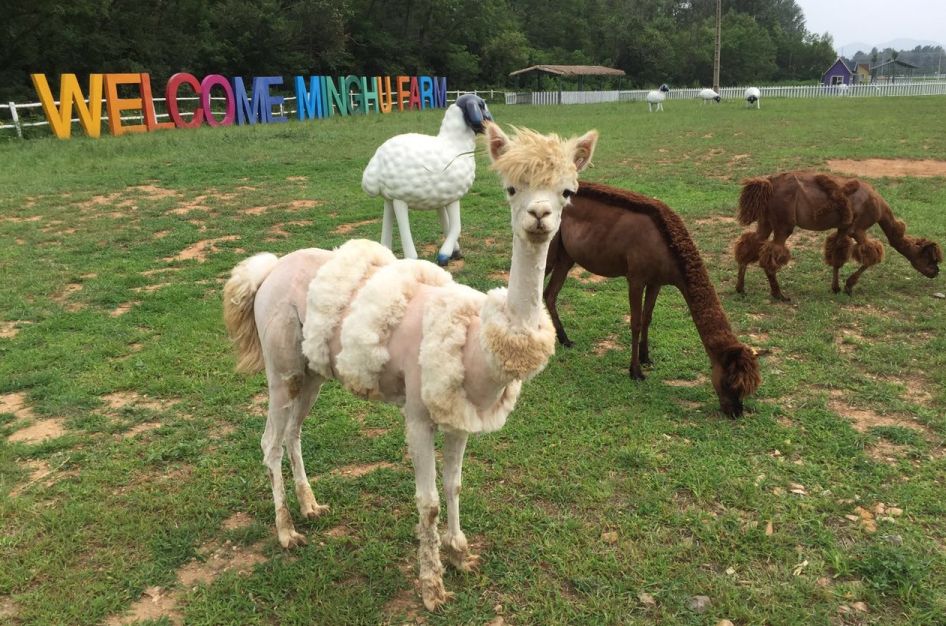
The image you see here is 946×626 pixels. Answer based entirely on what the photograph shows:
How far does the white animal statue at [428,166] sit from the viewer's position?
6.45m

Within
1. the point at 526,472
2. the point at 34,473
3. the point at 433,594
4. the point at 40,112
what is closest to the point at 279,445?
the point at 433,594

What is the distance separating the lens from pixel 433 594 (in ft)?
9.37

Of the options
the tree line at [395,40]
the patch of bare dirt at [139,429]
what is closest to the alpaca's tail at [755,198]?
the patch of bare dirt at [139,429]

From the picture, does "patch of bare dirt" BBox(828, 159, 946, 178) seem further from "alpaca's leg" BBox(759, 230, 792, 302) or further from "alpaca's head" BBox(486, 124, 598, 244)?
"alpaca's head" BBox(486, 124, 598, 244)

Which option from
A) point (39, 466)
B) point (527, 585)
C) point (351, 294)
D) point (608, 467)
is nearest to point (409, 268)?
point (351, 294)

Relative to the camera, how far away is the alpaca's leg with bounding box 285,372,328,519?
3.31 m

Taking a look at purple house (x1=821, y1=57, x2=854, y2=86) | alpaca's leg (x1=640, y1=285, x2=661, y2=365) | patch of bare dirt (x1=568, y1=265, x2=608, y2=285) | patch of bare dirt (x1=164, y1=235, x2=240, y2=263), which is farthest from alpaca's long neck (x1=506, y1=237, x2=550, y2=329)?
purple house (x1=821, y1=57, x2=854, y2=86)

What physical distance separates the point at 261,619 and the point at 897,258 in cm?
869

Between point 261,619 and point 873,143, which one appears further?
point 873,143

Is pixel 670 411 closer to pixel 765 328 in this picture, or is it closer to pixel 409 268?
pixel 765 328

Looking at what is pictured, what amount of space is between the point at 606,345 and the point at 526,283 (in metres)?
3.55

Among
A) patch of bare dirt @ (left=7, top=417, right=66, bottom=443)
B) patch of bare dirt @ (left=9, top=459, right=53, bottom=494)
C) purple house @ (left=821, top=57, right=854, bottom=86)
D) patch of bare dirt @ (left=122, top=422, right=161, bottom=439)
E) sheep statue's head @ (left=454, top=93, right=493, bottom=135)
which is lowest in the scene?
patch of bare dirt @ (left=9, top=459, right=53, bottom=494)

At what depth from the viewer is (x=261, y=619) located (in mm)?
2824

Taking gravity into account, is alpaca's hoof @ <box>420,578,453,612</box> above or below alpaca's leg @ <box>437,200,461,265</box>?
below
